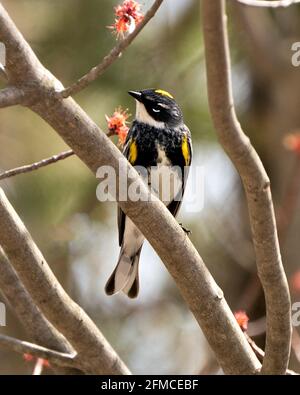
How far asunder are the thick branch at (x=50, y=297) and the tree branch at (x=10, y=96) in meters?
0.51

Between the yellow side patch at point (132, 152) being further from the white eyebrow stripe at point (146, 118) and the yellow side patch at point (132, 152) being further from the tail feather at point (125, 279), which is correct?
the tail feather at point (125, 279)

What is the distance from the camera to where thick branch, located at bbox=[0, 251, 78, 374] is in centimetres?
284

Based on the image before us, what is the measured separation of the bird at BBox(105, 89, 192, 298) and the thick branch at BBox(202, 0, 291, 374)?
0.99 meters

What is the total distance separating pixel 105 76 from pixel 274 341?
284 centimetres

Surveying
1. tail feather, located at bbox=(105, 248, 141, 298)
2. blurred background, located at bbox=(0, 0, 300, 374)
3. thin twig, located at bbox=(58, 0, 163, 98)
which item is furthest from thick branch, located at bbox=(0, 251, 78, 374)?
blurred background, located at bbox=(0, 0, 300, 374)

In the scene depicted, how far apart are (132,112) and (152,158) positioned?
4.04 ft

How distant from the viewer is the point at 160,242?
2.37 m

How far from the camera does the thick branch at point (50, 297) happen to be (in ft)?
8.39

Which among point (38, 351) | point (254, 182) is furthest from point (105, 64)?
point (38, 351)

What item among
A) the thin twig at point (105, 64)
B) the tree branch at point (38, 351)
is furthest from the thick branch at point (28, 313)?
the thin twig at point (105, 64)

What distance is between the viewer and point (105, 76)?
4953 millimetres

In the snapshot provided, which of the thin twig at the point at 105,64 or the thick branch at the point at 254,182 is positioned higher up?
the thin twig at the point at 105,64
